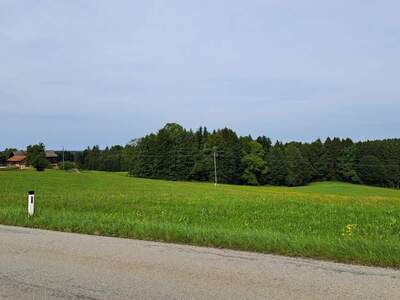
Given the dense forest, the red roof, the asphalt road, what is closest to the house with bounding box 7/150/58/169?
the red roof

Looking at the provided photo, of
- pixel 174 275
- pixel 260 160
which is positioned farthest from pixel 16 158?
pixel 174 275

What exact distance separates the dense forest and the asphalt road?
104m

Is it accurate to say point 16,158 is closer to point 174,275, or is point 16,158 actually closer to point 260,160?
point 260,160

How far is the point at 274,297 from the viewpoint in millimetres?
5734

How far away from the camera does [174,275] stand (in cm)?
689

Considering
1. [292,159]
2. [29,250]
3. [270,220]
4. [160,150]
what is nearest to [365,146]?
[292,159]

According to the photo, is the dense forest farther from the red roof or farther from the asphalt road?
the asphalt road

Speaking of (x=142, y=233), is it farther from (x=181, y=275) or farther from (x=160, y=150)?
(x=160, y=150)

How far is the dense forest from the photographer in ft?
376

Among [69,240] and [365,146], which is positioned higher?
[365,146]

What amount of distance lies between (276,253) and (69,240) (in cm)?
429

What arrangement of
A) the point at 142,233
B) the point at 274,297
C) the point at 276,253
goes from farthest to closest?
the point at 142,233 → the point at 276,253 → the point at 274,297

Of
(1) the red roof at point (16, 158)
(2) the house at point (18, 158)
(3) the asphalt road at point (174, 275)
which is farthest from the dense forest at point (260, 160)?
(3) the asphalt road at point (174, 275)

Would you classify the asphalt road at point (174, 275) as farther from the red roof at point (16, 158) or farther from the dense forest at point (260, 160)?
the red roof at point (16, 158)
